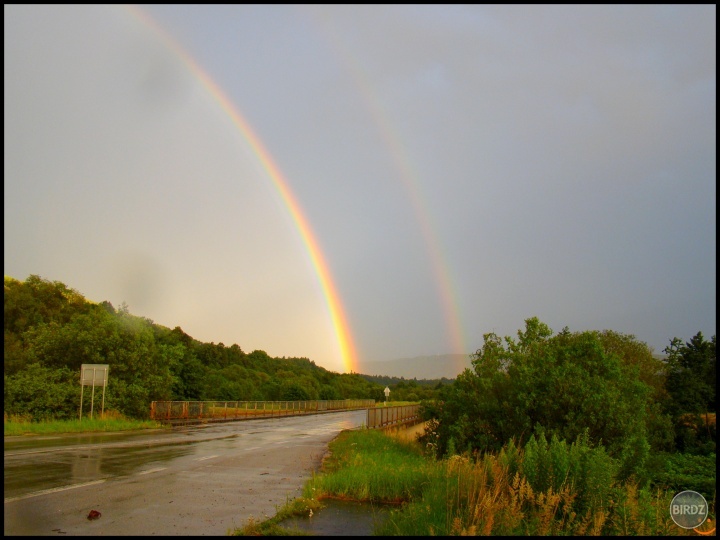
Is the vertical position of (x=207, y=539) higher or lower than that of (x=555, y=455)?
lower

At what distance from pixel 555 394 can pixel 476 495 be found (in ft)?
25.6

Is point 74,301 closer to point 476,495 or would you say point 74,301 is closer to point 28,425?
point 28,425

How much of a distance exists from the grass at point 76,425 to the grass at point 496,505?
18.1m

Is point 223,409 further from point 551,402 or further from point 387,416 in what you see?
point 551,402

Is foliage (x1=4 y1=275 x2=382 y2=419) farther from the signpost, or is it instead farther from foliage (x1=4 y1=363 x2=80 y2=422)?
the signpost

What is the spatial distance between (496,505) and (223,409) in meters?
41.6

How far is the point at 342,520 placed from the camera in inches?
318

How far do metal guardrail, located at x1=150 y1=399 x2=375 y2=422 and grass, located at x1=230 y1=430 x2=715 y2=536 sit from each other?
27.9m

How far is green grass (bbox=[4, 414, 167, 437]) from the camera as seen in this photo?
23906mm

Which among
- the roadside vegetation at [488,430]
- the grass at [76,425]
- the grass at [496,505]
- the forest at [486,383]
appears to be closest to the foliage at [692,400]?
the forest at [486,383]

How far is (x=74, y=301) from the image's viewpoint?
50.5m

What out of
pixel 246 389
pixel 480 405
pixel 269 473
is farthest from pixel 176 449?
pixel 246 389

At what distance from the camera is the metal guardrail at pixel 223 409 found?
36.0 m

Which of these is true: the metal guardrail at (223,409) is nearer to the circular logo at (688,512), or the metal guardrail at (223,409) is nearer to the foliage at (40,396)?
the foliage at (40,396)
